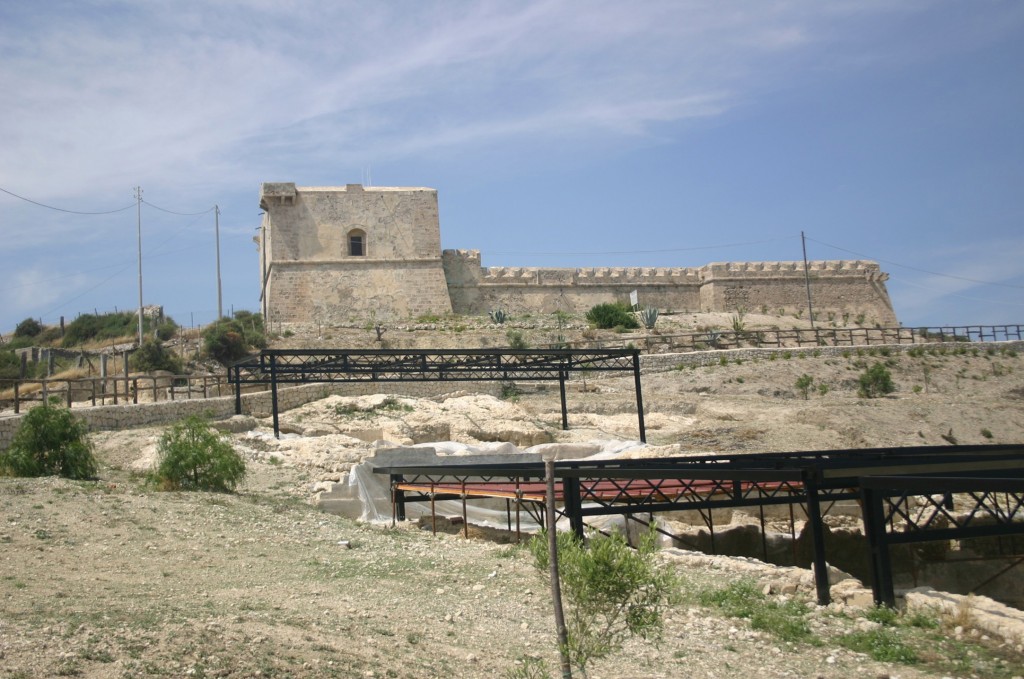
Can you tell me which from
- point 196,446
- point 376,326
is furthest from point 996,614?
point 376,326

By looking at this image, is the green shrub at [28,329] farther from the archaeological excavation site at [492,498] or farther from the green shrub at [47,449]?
→ the green shrub at [47,449]

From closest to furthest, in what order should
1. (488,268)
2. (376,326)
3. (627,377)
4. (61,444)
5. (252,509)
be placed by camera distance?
(252,509)
(61,444)
(627,377)
(376,326)
(488,268)

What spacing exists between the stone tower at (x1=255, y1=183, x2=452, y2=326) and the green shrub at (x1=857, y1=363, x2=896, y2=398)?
17.2 metres

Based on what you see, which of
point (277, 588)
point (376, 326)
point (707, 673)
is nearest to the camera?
point (707, 673)

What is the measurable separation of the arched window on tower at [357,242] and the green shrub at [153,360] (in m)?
10.5

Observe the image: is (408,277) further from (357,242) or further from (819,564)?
(819,564)

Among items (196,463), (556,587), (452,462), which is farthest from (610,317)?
(556,587)

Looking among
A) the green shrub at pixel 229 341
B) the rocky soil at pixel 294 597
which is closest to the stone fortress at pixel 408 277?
the green shrub at pixel 229 341

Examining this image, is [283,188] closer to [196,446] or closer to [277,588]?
[196,446]

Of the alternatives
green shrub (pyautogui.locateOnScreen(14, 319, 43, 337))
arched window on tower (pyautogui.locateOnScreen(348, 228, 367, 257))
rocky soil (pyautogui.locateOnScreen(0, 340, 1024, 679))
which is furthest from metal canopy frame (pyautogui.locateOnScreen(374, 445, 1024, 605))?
green shrub (pyautogui.locateOnScreen(14, 319, 43, 337))

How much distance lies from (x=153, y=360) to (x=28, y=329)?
2269 cm

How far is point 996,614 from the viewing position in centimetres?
829

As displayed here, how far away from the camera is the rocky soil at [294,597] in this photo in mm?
7219

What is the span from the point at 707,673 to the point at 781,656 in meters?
0.78
